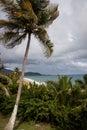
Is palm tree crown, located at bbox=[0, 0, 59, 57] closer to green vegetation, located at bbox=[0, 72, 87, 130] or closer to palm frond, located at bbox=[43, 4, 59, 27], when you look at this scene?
palm frond, located at bbox=[43, 4, 59, 27]

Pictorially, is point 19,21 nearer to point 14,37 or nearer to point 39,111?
point 14,37

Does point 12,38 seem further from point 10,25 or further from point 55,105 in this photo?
point 55,105

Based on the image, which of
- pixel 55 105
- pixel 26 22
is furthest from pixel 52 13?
pixel 55 105

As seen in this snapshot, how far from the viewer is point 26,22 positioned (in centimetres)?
2233

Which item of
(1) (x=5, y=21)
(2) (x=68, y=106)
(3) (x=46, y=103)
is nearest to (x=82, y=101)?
(2) (x=68, y=106)

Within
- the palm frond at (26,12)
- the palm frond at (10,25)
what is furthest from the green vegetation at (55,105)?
the palm frond at (26,12)

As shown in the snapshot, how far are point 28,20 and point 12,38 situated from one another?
1.92 metres

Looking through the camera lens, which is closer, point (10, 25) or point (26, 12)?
point (26, 12)

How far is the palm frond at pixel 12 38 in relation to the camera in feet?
74.1

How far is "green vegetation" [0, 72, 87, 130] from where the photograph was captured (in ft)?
73.0

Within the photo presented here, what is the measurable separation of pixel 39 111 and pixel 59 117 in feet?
6.14

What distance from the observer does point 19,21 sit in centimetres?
2227

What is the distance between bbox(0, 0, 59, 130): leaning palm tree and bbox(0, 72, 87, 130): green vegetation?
6.75 feet

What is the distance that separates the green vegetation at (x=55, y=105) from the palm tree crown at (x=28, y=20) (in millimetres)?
4012
